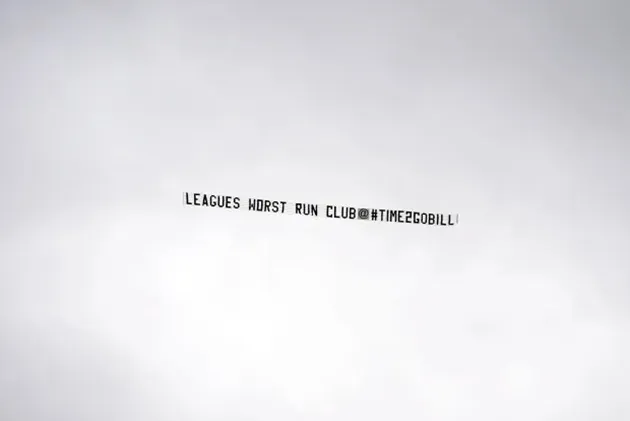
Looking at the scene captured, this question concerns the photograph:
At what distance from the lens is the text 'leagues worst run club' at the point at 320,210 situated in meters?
1.63

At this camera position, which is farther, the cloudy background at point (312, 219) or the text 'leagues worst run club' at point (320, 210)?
the text 'leagues worst run club' at point (320, 210)

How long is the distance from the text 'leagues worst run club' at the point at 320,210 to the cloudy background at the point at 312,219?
25mm

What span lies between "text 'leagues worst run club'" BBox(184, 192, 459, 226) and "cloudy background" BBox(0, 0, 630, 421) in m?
0.03

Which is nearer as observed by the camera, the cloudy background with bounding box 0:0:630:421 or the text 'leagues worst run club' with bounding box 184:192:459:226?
the cloudy background with bounding box 0:0:630:421

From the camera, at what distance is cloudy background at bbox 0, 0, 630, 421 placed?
4.93 feet

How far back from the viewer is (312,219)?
174 centimetres

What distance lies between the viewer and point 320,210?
5.74 feet

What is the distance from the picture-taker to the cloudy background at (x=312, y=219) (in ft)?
4.93

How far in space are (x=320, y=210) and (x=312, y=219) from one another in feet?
0.11
